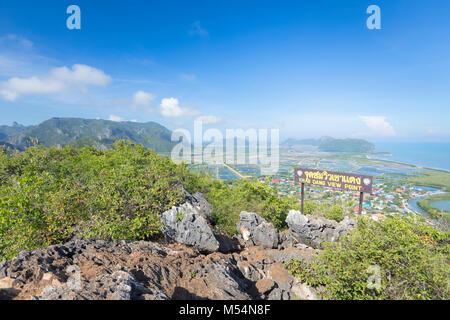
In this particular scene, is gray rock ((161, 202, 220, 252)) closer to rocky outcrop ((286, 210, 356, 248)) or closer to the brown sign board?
rocky outcrop ((286, 210, 356, 248))

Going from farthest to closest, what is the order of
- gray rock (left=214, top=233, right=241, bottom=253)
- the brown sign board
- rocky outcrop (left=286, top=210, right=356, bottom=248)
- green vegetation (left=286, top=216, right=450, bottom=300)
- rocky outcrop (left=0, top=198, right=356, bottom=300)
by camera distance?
1. rocky outcrop (left=286, top=210, right=356, bottom=248)
2. the brown sign board
3. gray rock (left=214, top=233, right=241, bottom=253)
4. green vegetation (left=286, top=216, right=450, bottom=300)
5. rocky outcrop (left=0, top=198, right=356, bottom=300)

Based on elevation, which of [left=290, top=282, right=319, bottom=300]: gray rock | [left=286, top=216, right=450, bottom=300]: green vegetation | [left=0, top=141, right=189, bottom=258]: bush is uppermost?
[left=0, top=141, right=189, bottom=258]: bush

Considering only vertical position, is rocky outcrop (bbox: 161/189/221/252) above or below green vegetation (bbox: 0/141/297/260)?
below

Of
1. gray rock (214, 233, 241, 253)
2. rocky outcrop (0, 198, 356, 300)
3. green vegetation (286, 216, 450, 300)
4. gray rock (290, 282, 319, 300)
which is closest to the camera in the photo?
rocky outcrop (0, 198, 356, 300)

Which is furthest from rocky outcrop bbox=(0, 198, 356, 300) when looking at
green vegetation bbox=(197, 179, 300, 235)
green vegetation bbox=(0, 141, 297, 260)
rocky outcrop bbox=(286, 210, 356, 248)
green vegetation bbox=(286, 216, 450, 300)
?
green vegetation bbox=(286, 216, 450, 300)

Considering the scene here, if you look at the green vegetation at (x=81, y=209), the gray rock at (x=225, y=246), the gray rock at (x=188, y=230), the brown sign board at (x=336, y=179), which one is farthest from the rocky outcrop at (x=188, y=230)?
the brown sign board at (x=336, y=179)

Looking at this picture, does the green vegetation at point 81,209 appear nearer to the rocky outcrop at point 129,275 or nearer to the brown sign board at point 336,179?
the rocky outcrop at point 129,275
